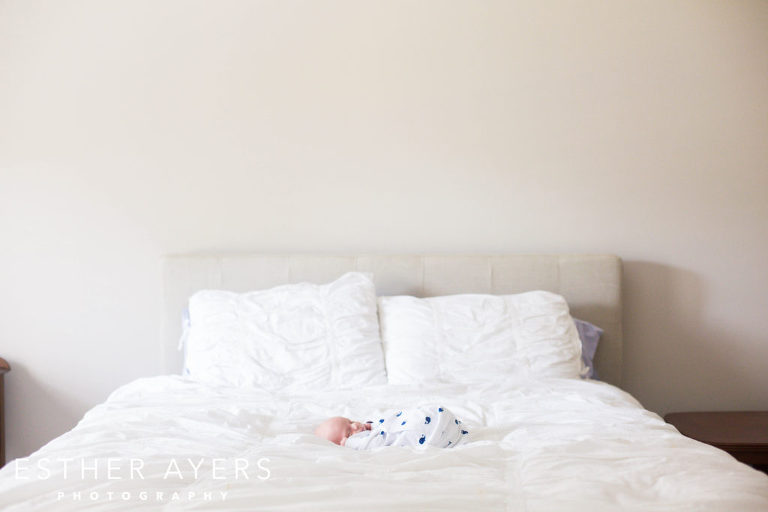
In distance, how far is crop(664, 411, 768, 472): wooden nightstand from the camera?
266cm

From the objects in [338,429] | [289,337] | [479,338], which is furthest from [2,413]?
[479,338]

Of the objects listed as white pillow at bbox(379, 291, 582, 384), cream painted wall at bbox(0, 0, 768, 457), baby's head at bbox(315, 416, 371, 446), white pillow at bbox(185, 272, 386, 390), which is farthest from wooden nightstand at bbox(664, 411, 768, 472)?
baby's head at bbox(315, 416, 371, 446)

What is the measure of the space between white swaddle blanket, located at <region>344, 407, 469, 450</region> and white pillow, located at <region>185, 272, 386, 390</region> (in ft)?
2.27

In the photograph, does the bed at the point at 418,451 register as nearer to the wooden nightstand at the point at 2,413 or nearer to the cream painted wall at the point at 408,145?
the cream painted wall at the point at 408,145

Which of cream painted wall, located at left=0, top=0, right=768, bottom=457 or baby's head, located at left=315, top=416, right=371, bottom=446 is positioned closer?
baby's head, located at left=315, top=416, right=371, bottom=446

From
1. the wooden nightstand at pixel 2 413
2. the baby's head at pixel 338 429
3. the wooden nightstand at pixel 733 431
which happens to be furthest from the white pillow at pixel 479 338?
the wooden nightstand at pixel 2 413

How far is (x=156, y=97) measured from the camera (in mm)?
3154

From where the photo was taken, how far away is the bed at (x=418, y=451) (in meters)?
1.49

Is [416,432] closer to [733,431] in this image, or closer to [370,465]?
[370,465]

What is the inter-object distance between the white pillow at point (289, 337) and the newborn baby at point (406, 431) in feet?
1.99

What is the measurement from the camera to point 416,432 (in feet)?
6.21

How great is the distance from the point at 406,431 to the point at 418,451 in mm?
116

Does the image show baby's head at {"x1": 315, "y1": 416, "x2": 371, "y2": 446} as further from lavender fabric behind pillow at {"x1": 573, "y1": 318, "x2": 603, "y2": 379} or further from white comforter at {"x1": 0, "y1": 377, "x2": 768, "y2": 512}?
lavender fabric behind pillow at {"x1": 573, "y1": 318, "x2": 603, "y2": 379}

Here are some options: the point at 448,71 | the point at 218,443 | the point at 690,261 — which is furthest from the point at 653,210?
the point at 218,443
